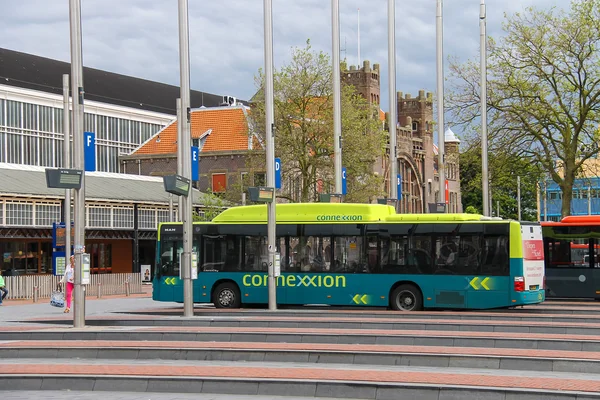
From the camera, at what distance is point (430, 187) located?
115188 millimetres

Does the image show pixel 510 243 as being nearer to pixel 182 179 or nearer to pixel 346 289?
pixel 346 289

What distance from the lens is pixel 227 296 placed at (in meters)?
29.6

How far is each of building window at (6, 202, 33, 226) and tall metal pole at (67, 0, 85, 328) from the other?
1238 inches

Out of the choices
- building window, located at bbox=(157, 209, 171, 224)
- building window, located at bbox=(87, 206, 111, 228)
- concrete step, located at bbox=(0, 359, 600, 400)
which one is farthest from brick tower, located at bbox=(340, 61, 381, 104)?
concrete step, located at bbox=(0, 359, 600, 400)

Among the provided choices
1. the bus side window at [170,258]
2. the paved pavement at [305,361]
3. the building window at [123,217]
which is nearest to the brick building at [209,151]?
the building window at [123,217]

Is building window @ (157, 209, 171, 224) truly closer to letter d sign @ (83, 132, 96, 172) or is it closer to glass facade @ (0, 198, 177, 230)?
glass facade @ (0, 198, 177, 230)

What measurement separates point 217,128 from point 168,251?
49.8 m

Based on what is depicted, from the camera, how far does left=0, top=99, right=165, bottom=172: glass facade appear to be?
7069cm

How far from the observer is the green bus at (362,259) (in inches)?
1045

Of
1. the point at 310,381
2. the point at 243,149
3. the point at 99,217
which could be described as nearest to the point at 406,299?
the point at 310,381

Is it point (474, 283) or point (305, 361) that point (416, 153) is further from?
point (305, 361)

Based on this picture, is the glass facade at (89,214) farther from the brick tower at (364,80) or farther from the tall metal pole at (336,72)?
the brick tower at (364,80)

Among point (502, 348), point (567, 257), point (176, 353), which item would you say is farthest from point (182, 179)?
point (567, 257)

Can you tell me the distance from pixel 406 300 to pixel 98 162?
181 ft
